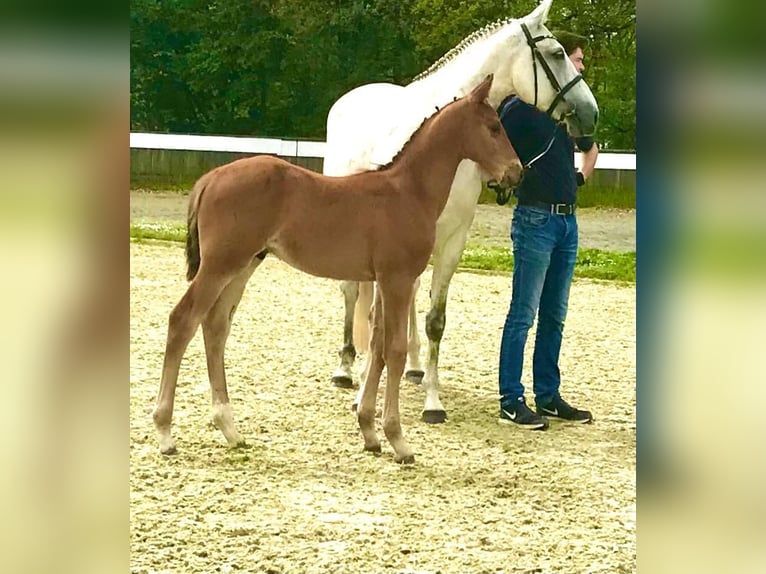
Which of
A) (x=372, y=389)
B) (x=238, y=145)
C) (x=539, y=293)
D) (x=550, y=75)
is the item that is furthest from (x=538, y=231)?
(x=238, y=145)

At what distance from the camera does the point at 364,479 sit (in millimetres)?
3551

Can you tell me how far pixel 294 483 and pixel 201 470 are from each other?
0.40 m

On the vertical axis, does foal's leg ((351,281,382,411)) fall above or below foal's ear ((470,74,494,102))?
below

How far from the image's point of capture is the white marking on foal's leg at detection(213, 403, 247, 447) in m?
3.74

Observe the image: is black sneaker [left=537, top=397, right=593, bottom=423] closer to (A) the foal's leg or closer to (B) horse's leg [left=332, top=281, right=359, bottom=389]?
(A) the foal's leg

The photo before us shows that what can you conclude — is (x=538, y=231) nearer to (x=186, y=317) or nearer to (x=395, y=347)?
(x=395, y=347)

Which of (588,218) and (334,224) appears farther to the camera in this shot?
(588,218)

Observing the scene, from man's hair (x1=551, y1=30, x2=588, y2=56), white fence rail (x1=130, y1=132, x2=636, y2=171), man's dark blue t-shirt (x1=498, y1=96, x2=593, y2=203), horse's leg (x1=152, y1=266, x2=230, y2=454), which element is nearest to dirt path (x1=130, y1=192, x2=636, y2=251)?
white fence rail (x1=130, y1=132, x2=636, y2=171)

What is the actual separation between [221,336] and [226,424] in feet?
1.36

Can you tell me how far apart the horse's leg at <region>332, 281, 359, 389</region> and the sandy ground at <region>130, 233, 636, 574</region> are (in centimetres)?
11

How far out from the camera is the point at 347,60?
9727 millimetres

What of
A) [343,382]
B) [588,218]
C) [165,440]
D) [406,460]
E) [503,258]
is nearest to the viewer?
[165,440]
